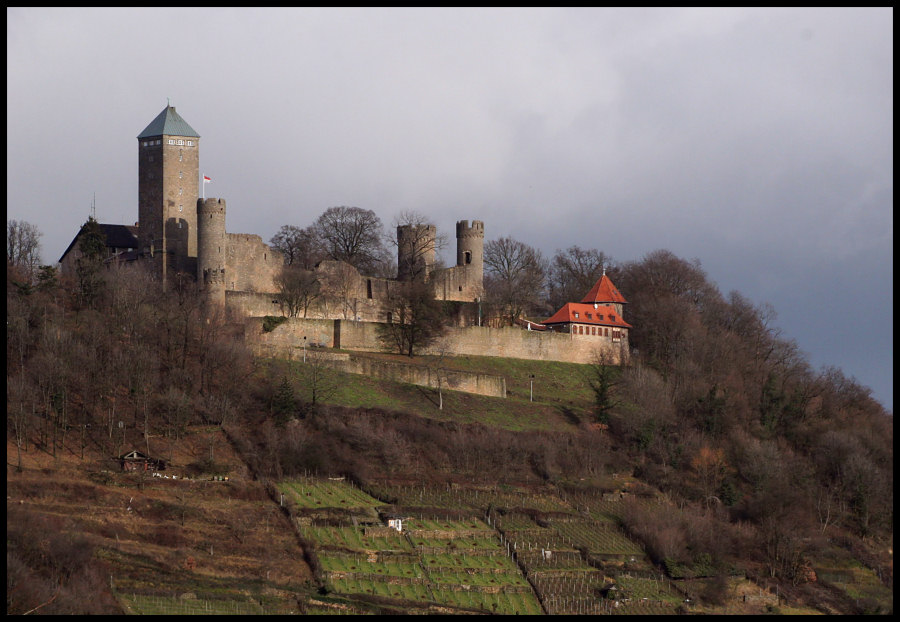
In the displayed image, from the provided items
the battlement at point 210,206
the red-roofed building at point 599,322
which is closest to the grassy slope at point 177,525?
the battlement at point 210,206

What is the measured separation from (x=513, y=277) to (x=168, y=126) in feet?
74.1

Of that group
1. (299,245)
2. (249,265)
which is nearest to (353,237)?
(299,245)

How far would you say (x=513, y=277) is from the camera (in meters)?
78.9

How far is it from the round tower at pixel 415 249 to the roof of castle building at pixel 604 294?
8350mm

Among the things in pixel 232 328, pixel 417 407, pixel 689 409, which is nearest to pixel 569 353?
pixel 689 409

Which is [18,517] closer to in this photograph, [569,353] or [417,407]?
[417,407]

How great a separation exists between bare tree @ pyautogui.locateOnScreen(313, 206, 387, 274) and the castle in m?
1.68

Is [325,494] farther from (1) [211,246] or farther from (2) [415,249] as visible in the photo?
(2) [415,249]

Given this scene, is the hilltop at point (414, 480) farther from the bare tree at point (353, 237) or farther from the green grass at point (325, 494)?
the bare tree at point (353, 237)

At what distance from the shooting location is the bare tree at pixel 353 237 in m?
72.9

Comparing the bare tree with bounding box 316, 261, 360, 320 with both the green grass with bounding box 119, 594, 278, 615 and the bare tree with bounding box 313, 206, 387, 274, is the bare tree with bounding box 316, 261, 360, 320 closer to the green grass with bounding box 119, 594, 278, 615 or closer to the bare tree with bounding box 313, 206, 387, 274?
the bare tree with bounding box 313, 206, 387, 274

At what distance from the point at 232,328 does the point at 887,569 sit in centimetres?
2781

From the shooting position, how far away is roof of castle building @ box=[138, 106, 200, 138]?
6556cm

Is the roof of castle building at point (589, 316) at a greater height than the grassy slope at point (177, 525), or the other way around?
the roof of castle building at point (589, 316)
